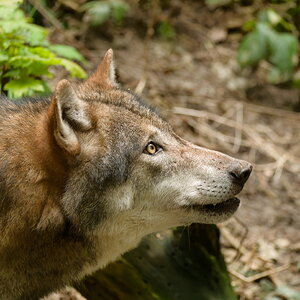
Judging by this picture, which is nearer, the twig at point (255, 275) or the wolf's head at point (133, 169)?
the wolf's head at point (133, 169)

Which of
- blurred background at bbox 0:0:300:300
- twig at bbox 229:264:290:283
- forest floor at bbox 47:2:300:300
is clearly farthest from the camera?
blurred background at bbox 0:0:300:300

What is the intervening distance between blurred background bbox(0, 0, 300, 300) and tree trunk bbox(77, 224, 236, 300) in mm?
838

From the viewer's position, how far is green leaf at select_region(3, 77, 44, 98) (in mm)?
4730

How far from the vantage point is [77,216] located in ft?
11.7

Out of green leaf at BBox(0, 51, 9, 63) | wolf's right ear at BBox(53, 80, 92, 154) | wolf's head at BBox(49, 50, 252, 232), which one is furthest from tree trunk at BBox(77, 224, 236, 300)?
green leaf at BBox(0, 51, 9, 63)

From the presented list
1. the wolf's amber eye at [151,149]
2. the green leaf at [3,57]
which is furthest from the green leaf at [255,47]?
the wolf's amber eye at [151,149]

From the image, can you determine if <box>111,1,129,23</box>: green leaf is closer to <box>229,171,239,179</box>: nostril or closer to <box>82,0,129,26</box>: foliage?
<box>82,0,129,26</box>: foliage

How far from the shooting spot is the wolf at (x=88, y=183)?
3.52 meters

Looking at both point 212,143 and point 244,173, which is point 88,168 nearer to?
point 244,173

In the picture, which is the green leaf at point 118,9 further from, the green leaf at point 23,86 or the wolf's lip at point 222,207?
the wolf's lip at point 222,207

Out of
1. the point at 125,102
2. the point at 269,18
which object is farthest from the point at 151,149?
the point at 269,18

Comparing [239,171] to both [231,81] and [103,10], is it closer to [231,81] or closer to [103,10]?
[103,10]

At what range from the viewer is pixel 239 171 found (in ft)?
12.6

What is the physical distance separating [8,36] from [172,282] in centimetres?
244
